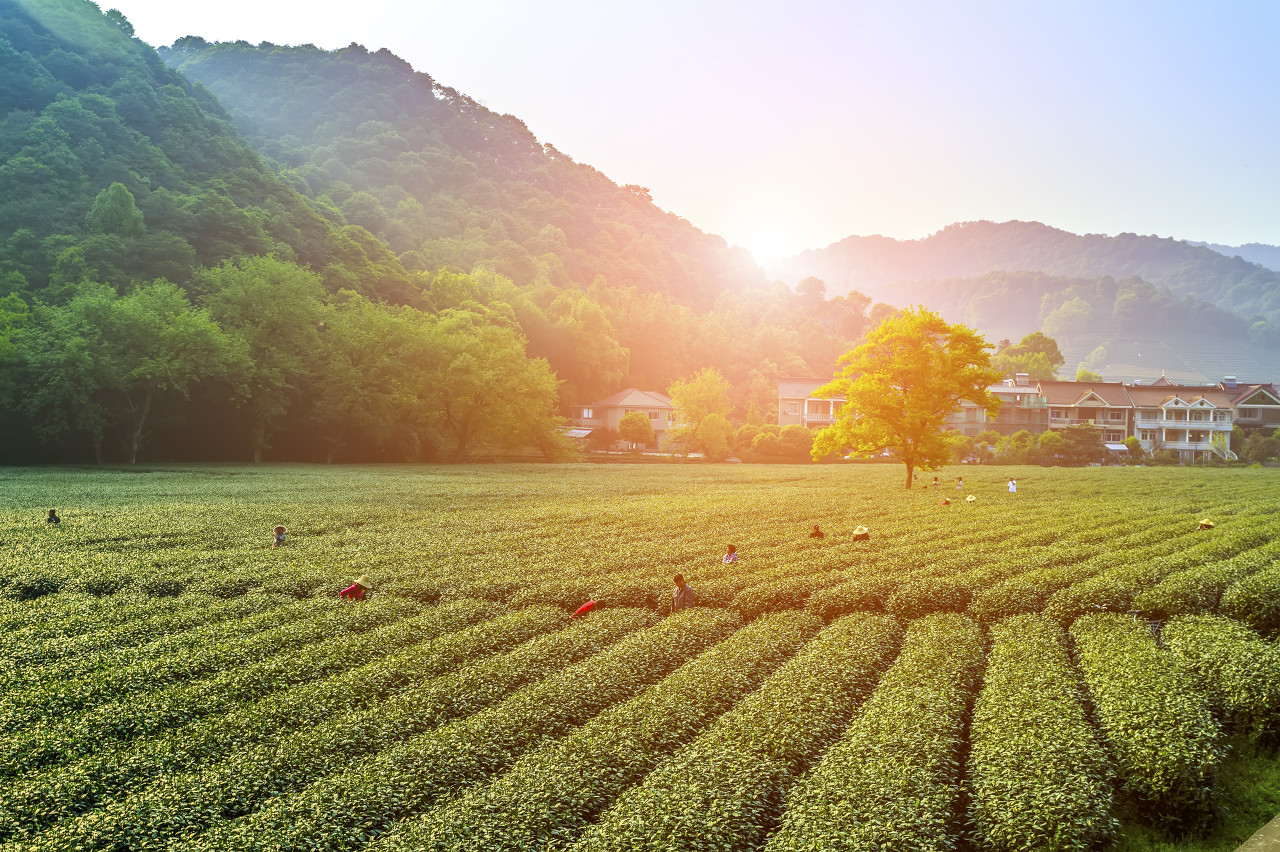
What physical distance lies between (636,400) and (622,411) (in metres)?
2.90

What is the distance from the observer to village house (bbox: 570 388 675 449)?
4351 inches

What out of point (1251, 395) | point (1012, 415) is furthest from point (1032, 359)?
point (1012, 415)

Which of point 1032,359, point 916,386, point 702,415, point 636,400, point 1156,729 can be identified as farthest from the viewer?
point 1032,359

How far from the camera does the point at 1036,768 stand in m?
9.34

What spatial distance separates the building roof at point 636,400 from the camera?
11144cm

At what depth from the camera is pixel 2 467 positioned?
5119cm

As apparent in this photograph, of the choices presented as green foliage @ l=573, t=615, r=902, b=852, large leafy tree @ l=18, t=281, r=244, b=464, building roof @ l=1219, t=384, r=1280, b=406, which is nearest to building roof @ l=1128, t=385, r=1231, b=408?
building roof @ l=1219, t=384, r=1280, b=406

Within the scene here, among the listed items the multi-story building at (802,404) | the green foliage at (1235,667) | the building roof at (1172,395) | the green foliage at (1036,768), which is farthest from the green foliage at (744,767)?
the building roof at (1172,395)

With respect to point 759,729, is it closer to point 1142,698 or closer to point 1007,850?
point 1007,850

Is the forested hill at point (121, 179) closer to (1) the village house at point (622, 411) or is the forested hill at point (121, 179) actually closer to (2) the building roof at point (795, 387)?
(1) the village house at point (622, 411)

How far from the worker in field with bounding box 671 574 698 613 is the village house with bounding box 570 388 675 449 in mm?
87929

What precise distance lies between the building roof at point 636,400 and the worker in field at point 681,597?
9226 centimetres

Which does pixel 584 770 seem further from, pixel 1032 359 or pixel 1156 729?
pixel 1032 359

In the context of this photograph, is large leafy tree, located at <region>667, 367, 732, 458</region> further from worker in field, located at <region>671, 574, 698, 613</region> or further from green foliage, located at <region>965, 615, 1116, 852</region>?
green foliage, located at <region>965, 615, 1116, 852</region>
